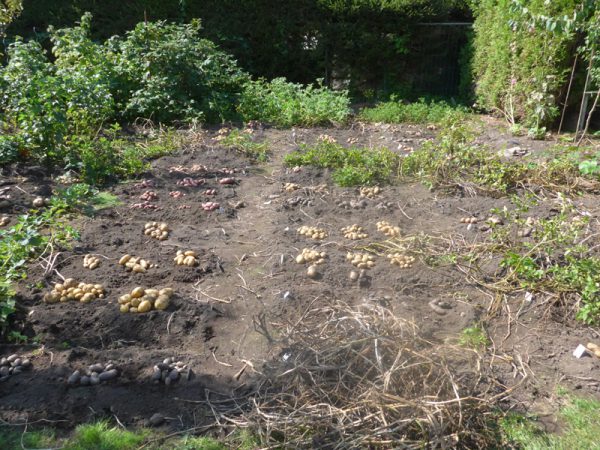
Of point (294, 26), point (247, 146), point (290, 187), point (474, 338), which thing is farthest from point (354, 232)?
point (294, 26)

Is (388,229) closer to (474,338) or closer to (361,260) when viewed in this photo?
(361,260)

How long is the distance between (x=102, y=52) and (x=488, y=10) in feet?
23.4

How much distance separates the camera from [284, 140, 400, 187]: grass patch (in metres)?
6.00

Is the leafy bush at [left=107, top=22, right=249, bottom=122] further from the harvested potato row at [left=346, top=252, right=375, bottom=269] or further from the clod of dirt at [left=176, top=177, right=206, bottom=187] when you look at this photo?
the harvested potato row at [left=346, top=252, right=375, bottom=269]

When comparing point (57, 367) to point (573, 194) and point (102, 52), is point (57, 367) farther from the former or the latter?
point (102, 52)

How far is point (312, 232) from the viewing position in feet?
15.7

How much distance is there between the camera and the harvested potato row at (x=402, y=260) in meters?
4.21

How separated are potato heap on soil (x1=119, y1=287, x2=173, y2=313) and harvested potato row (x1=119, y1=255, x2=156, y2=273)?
0.38 meters

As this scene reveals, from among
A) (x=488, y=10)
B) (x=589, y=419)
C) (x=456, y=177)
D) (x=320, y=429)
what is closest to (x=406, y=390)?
(x=320, y=429)

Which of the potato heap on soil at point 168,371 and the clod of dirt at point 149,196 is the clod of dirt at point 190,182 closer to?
the clod of dirt at point 149,196

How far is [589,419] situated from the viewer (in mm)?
2758

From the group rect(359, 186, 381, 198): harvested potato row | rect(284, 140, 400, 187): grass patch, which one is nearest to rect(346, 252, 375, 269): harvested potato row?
rect(359, 186, 381, 198): harvested potato row

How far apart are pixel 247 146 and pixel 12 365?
4590mm

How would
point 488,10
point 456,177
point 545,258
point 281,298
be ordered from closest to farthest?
1. point 281,298
2. point 545,258
3. point 456,177
4. point 488,10
